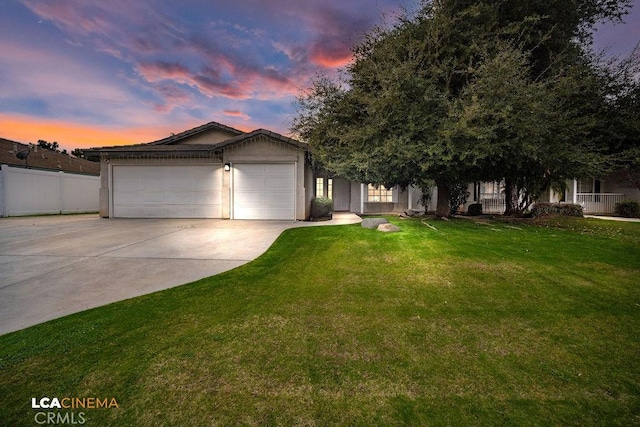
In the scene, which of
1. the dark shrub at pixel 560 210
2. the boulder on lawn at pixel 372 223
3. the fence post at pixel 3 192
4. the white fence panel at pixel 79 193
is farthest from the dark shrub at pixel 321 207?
the white fence panel at pixel 79 193

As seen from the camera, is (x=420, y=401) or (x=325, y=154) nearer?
(x=420, y=401)

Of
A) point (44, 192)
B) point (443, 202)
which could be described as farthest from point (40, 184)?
point (443, 202)

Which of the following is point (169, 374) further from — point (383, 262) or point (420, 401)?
point (383, 262)

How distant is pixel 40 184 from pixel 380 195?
66.7ft

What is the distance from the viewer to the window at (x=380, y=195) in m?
16.1

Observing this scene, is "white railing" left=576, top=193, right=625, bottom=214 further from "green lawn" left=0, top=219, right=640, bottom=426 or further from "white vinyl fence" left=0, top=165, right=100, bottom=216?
"white vinyl fence" left=0, top=165, right=100, bottom=216

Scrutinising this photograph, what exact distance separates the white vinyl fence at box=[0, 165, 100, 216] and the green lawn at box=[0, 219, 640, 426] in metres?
18.2

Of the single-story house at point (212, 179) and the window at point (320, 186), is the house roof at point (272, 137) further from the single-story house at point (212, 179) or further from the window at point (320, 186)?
the window at point (320, 186)

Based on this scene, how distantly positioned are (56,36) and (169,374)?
16.3 metres

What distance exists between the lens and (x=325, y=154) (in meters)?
9.87

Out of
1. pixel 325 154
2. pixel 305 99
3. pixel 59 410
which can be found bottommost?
pixel 59 410

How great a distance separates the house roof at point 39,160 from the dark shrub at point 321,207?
17.4 metres

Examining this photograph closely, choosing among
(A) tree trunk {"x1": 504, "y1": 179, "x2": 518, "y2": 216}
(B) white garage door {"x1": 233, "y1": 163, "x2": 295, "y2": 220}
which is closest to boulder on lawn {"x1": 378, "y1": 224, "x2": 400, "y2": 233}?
(B) white garage door {"x1": 233, "y1": 163, "x2": 295, "y2": 220}

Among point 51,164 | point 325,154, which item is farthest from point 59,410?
point 51,164
